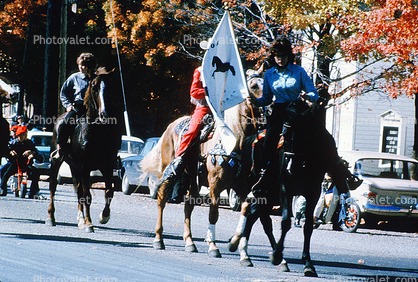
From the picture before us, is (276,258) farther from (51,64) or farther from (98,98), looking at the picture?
(51,64)

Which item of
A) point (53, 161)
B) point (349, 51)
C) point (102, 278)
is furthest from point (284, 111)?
point (349, 51)

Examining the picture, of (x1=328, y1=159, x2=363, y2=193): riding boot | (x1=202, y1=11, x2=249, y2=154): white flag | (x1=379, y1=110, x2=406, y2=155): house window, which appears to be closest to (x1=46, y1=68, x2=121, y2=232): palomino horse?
(x1=202, y1=11, x2=249, y2=154): white flag

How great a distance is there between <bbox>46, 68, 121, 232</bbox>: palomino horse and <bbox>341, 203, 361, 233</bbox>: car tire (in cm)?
601

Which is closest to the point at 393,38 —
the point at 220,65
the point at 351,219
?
the point at 351,219

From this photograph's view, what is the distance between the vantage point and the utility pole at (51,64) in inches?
966

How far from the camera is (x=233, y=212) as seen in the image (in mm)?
15641

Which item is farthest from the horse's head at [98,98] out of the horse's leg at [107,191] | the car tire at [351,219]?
the car tire at [351,219]

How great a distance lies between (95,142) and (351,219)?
6525 mm

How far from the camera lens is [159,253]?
749cm

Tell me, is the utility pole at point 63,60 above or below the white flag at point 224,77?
above

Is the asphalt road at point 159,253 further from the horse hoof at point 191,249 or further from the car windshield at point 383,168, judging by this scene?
the car windshield at point 383,168

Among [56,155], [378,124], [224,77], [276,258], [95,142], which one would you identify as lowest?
[276,258]

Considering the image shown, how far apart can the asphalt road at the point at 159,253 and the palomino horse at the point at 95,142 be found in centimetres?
52

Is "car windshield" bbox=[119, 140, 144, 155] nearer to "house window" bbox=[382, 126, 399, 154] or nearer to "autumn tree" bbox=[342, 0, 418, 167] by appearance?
"autumn tree" bbox=[342, 0, 418, 167]
